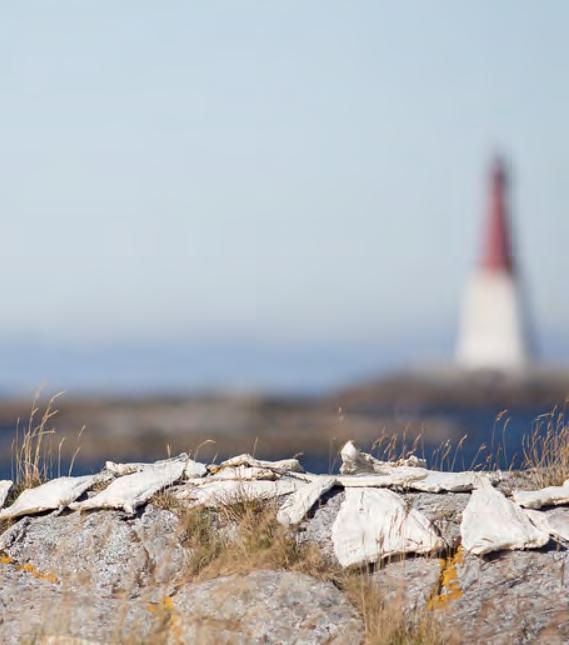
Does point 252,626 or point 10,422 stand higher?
point 252,626

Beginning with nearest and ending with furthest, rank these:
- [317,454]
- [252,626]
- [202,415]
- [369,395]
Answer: [252,626] < [317,454] < [202,415] < [369,395]

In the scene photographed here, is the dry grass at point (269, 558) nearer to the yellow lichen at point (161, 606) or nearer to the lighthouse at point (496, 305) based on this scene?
the yellow lichen at point (161, 606)

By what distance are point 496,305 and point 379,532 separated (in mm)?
56154

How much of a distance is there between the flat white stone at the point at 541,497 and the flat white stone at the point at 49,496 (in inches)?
127

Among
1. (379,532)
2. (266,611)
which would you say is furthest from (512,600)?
(266,611)

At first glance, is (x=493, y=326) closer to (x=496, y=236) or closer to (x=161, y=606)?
(x=496, y=236)

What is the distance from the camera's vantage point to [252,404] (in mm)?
60531

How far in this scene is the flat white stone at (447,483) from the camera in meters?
8.41

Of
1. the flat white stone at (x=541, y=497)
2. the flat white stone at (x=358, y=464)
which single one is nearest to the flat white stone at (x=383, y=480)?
the flat white stone at (x=358, y=464)

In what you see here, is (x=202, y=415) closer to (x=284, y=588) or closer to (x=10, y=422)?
(x=10, y=422)

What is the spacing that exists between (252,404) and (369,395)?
9556mm

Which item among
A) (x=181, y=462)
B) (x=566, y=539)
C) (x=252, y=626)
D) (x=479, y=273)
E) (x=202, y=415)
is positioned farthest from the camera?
(x=479, y=273)

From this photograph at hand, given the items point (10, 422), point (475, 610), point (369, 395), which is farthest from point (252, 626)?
point (369, 395)

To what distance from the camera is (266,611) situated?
7152 millimetres
